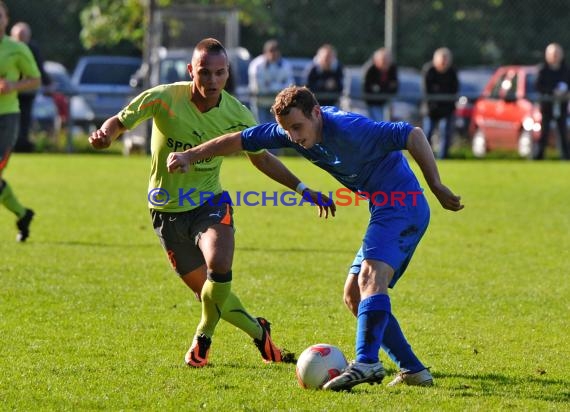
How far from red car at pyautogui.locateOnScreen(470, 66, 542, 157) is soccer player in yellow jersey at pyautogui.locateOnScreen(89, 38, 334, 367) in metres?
14.6

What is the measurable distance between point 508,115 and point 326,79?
150 inches

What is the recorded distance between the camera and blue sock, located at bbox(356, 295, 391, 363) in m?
5.42

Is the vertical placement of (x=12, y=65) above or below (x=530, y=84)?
above

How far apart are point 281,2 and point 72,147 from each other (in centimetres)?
863

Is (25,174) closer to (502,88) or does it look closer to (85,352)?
(502,88)

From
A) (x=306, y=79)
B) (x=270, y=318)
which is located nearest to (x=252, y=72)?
(x=306, y=79)

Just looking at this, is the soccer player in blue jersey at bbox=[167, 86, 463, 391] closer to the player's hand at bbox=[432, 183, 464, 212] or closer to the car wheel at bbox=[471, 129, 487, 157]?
the player's hand at bbox=[432, 183, 464, 212]

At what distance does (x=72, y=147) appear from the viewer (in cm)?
2156

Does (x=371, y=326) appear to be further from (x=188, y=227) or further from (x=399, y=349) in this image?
(x=188, y=227)

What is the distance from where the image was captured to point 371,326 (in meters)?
5.43

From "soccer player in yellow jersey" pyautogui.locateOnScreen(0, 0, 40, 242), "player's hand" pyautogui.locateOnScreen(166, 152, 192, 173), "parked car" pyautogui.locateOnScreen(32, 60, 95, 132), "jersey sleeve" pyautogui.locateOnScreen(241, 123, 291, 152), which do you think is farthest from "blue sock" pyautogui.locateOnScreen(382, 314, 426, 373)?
"parked car" pyautogui.locateOnScreen(32, 60, 95, 132)

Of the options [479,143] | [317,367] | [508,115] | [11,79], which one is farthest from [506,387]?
[479,143]

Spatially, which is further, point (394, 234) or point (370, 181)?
point (370, 181)

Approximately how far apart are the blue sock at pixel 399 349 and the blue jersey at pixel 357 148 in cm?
69
